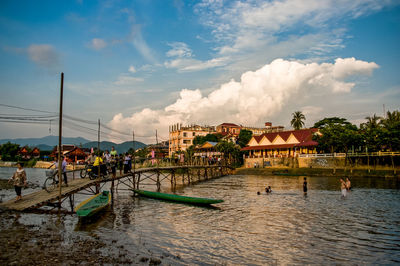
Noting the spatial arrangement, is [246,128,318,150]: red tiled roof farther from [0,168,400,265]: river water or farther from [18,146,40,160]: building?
[18,146,40,160]: building

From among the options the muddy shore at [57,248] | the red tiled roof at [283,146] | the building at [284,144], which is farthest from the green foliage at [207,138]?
the muddy shore at [57,248]

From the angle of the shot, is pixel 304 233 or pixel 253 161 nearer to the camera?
pixel 304 233

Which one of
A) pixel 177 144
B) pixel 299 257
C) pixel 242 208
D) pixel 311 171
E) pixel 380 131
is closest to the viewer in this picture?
pixel 299 257

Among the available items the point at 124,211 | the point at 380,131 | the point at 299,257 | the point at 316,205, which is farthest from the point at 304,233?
the point at 380,131

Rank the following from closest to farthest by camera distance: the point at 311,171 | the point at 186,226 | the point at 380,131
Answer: the point at 186,226 < the point at 380,131 < the point at 311,171

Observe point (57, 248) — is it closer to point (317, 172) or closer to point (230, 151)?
point (317, 172)

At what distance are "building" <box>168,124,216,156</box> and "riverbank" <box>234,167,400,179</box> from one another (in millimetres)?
49021

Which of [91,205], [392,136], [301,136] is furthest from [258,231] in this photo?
[301,136]

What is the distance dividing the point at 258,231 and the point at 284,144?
63528 millimetres

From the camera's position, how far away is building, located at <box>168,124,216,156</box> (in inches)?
4875

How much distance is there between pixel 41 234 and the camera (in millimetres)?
14562

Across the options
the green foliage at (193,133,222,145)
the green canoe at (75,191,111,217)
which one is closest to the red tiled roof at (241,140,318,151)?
the green foliage at (193,133,222,145)

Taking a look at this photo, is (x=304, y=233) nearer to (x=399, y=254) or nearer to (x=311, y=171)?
(x=399, y=254)

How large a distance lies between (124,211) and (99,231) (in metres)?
6.53
